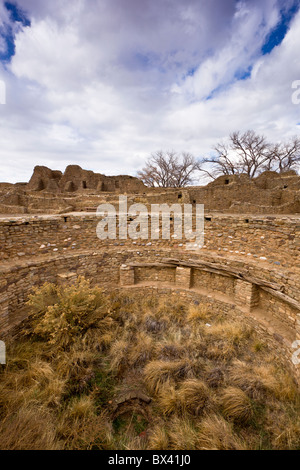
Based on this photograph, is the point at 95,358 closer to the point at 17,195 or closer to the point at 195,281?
the point at 195,281

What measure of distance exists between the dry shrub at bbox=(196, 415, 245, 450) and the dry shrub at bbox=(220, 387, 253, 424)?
197 millimetres

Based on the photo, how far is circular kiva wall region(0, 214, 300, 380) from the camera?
4395 mm

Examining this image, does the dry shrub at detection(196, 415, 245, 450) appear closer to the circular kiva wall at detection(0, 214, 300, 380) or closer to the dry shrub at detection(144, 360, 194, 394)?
the dry shrub at detection(144, 360, 194, 394)

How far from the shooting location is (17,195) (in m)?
14.2

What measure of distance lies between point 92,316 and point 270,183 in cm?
1744

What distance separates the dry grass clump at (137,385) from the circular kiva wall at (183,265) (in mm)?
592

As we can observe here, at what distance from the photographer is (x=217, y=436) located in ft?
8.24

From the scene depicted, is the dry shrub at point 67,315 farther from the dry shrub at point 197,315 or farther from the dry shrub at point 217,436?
the dry shrub at point 217,436

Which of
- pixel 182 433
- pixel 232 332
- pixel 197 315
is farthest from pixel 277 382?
pixel 197 315

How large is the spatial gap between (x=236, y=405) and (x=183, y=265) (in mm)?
3491

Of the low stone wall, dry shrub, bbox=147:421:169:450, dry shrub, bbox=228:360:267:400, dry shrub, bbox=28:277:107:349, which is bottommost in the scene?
dry shrub, bbox=147:421:169:450

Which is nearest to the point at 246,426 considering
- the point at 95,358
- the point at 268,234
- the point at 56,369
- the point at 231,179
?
the point at 95,358

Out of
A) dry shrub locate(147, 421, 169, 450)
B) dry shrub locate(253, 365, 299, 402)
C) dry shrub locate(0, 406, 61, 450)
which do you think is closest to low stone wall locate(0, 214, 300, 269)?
dry shrub locate(253, 365, 299, 402)

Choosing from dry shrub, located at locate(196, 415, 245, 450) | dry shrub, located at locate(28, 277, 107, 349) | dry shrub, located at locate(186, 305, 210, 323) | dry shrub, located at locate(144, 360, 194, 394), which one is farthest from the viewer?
dry shrub, located at locate(186, 305, 210, 323)
